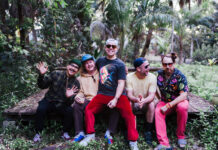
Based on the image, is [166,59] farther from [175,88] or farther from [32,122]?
[32,122]

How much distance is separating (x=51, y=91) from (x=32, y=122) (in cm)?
83

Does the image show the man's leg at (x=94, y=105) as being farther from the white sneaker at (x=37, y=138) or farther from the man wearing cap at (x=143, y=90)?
the white sneaker at (x=37, y=138)

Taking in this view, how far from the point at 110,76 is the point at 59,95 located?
972 mm

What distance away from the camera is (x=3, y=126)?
3338mm

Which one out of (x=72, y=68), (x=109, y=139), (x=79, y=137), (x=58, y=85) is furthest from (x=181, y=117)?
(x=58, y=85)

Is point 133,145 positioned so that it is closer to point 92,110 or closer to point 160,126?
point 160,126

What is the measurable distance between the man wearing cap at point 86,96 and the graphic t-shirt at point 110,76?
0.26m

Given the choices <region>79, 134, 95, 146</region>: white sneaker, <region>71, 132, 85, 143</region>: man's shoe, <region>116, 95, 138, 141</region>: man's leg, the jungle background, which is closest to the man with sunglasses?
the jungle background

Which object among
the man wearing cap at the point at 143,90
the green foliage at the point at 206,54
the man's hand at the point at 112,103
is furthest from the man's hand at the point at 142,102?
the green foliage at the point at 206,54

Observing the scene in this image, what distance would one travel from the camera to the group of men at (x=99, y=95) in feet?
9.37

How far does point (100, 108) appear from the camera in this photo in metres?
2.97

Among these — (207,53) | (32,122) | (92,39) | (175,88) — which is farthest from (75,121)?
(207,53)

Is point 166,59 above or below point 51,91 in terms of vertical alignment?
above

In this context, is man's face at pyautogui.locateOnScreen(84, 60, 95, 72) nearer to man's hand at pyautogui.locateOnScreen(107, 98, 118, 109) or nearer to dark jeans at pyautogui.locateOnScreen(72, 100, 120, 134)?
dark jeans at pyautogui.locateOnScreen(72, 100, 120, 134)
